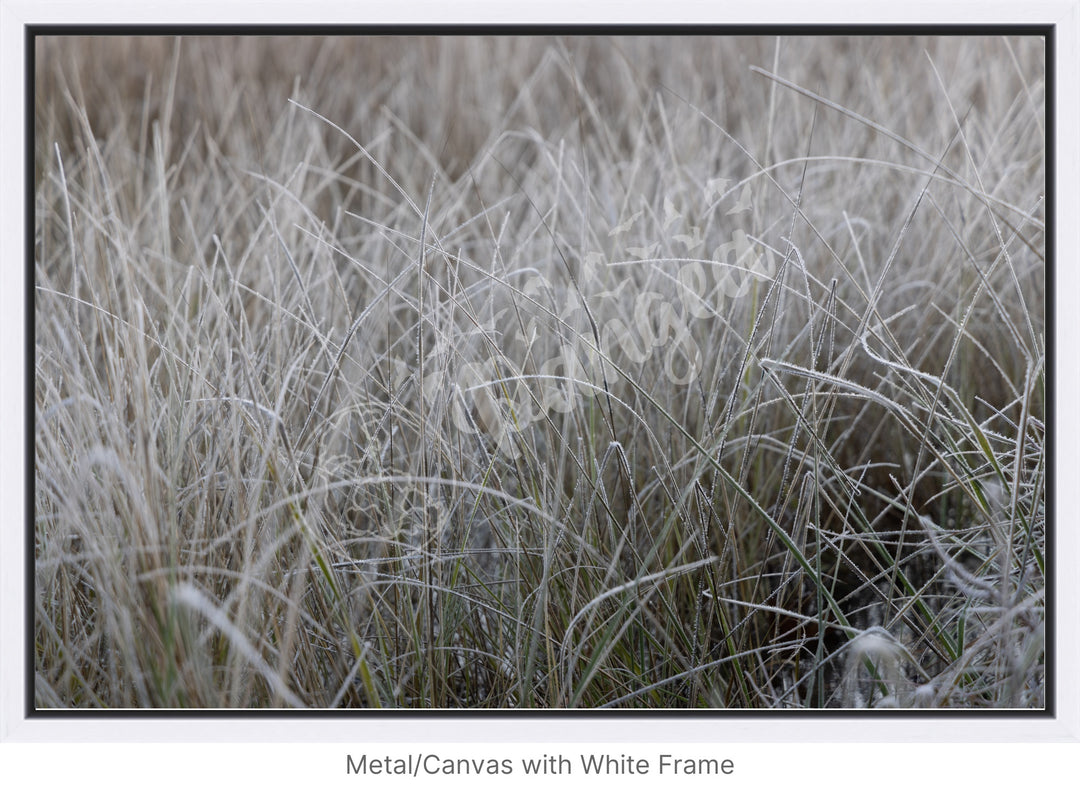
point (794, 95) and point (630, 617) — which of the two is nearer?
point (630, 617)

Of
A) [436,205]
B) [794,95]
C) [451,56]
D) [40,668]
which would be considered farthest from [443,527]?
[451,56]

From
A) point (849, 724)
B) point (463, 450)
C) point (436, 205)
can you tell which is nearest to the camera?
point (849, 724)

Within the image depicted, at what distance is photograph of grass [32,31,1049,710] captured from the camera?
663mm

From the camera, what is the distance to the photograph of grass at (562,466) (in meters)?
0.66

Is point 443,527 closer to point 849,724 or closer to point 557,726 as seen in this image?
point 557,726

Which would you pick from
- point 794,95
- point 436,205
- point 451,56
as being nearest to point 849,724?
point 436,205

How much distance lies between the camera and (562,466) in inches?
28.3

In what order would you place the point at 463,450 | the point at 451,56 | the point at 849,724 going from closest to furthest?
the point at 849,724, the point at 463,450, the point at 451,56

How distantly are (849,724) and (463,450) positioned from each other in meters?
0.44

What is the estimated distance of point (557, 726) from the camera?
65cm
